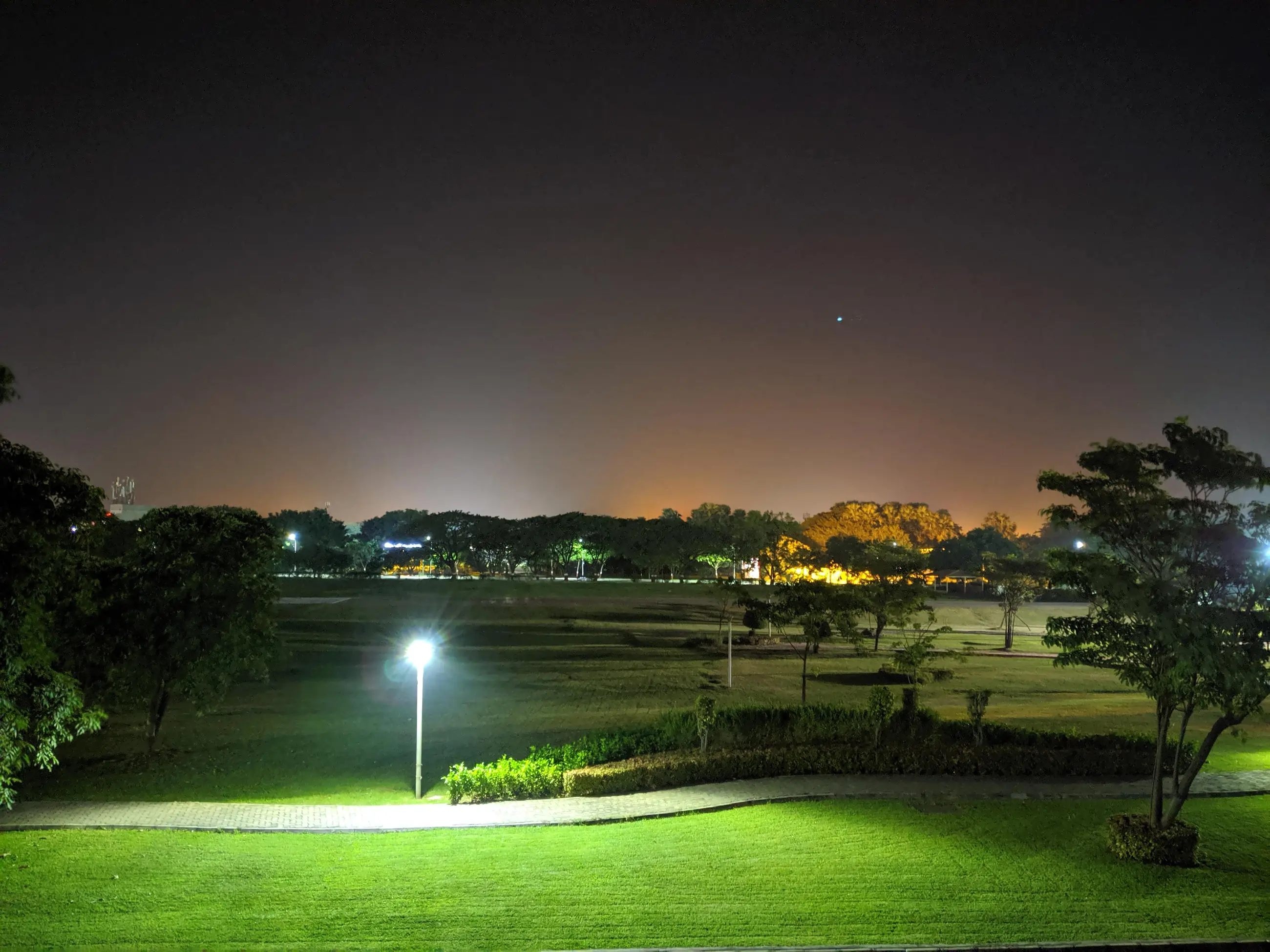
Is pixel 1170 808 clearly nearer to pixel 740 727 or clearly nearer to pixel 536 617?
pixel 740 727

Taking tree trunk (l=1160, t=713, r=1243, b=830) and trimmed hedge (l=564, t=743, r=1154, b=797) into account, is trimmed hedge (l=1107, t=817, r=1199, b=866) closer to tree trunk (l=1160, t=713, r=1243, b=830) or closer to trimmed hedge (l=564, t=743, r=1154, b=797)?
tree trunk (l=1160, t=713, r=1243, b=830)

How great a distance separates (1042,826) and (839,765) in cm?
415

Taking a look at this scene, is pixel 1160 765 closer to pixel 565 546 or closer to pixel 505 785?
pixel 505 785

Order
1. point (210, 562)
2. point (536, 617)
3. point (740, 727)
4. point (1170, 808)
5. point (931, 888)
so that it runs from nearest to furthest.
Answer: point (931, 888) < point (1170, 808) < point (740, 727) < point (210, 562) < point (536, 617)

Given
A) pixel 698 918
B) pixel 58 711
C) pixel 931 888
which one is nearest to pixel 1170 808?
pixel 931 888

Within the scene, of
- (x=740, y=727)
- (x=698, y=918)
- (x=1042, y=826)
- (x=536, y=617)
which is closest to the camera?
(x=698, y=918)

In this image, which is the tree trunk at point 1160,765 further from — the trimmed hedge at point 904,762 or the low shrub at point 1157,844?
the trimmed hedge at point 904,762

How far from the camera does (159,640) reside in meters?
19.5

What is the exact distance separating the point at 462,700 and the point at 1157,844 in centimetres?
2140

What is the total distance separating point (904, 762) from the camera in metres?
16.5

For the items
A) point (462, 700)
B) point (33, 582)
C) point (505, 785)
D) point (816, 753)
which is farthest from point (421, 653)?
point (462, 700)

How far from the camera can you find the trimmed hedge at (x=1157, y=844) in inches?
452

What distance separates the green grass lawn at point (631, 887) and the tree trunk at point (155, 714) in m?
7.87

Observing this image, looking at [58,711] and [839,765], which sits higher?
[58,711]
